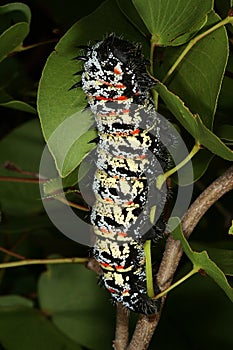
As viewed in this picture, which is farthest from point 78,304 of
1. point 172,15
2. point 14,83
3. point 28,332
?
point 172,15

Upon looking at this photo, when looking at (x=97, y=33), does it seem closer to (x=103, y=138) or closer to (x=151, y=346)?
(x=103, y=138)

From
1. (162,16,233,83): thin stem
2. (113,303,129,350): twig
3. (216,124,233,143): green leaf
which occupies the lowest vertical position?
(113,303,129,350): twig

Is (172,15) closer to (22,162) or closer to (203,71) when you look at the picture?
(203,71)

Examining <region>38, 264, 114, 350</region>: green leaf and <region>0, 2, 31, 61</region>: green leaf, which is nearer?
<region>0, 2, 31, 61</region>: green leaf

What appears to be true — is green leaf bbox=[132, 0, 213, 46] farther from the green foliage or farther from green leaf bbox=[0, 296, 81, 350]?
green leaf bbox=[0, 296, 81, 350]

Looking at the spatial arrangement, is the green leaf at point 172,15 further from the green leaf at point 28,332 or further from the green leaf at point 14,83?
the green leaf at point 28,332

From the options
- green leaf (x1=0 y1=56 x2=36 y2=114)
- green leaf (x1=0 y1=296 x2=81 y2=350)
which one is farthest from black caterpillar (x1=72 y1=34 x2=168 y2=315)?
green leaf (x1=0 y1=296 x2=81 y2=350)

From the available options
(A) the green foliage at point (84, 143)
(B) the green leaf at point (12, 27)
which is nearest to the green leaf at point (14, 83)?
(A) the green foliage at point (84, 143)
